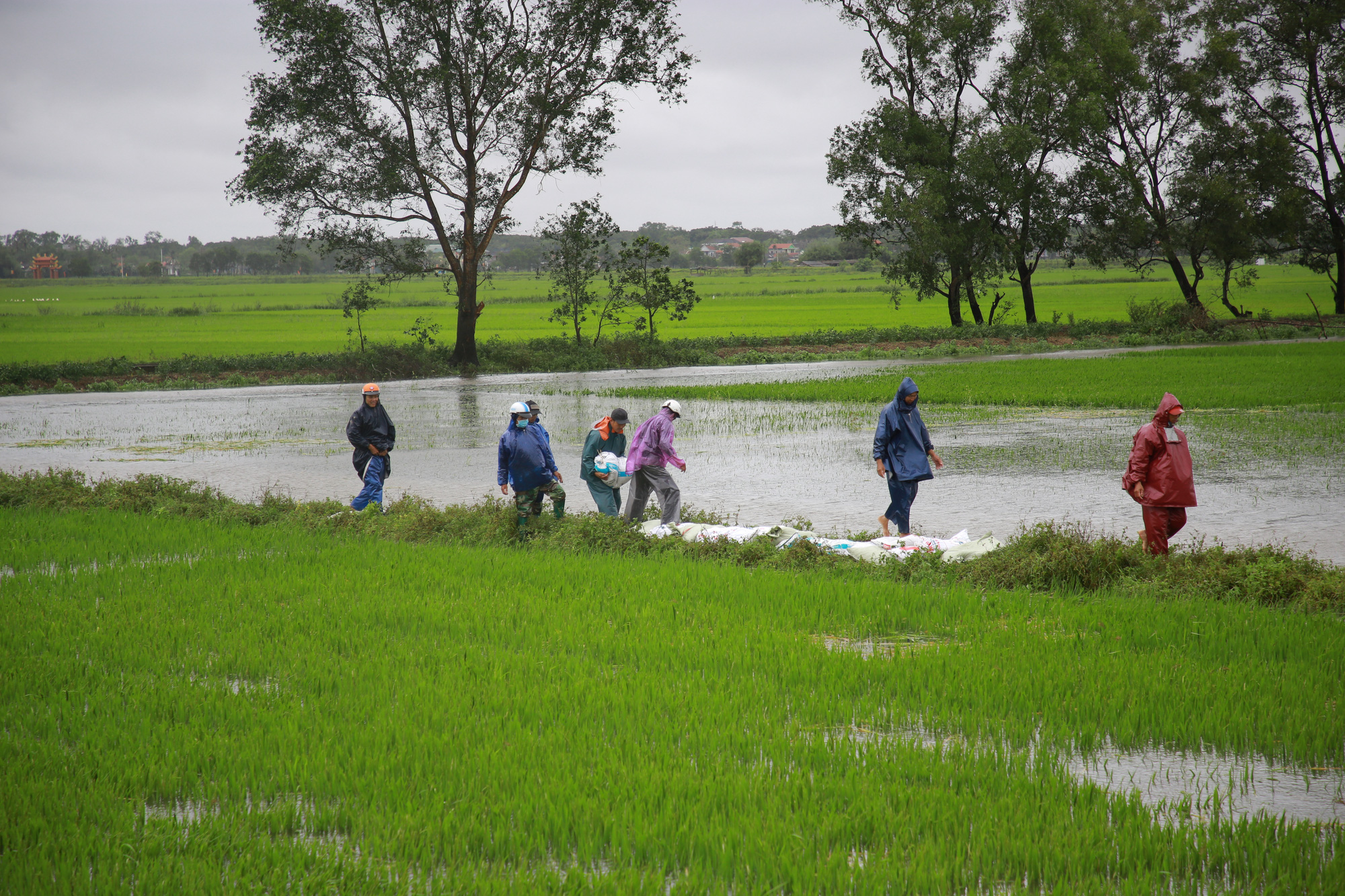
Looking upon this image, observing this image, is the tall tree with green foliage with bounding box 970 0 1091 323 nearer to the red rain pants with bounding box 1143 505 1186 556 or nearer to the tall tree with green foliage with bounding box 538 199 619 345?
the tall tree with green foliage with bounding box 538 199 619 345

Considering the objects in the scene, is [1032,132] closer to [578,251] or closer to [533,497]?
[578,251]

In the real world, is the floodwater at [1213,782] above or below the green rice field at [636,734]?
below

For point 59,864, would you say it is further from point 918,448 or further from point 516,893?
point 918,448

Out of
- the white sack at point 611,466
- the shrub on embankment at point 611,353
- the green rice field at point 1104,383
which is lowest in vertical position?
the white sack at point 611,466

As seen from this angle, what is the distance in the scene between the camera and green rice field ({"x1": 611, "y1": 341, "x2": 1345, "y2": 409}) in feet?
74.6

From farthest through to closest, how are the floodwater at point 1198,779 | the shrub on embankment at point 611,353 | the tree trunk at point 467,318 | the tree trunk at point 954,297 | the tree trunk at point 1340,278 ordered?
1. the tree trunk at point 1340,278
2. the tree trunk at point 954,297
3. the tree trunk at point 467,318
4. the shrub on embankment at point 611,353
5. the floodwater at point 1198,779

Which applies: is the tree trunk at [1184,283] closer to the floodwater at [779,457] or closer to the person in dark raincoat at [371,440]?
the floodwater at [779,457]

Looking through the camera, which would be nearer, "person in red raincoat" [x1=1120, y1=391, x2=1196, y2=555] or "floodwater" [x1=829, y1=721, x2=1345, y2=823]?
"floodwater" [x1=829, y1=721, x2=1345, y2=823]

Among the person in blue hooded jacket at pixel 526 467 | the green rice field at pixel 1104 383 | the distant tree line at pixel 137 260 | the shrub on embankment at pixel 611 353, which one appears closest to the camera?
the person in blue hooded jacket at pixel 526 467

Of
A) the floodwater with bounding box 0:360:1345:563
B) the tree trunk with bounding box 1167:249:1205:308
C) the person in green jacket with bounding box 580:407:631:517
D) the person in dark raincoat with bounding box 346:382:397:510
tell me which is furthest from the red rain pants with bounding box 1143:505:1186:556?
the tree trunk with bounding box 1167:249:1205:308

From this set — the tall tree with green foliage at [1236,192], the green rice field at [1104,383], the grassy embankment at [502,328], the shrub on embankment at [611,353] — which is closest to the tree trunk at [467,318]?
the shrub on embankment at [611,353]

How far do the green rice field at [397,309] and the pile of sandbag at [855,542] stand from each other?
117 feet

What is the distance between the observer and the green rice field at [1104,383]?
22.7m

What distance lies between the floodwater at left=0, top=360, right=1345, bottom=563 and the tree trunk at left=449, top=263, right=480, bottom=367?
1015 cm
